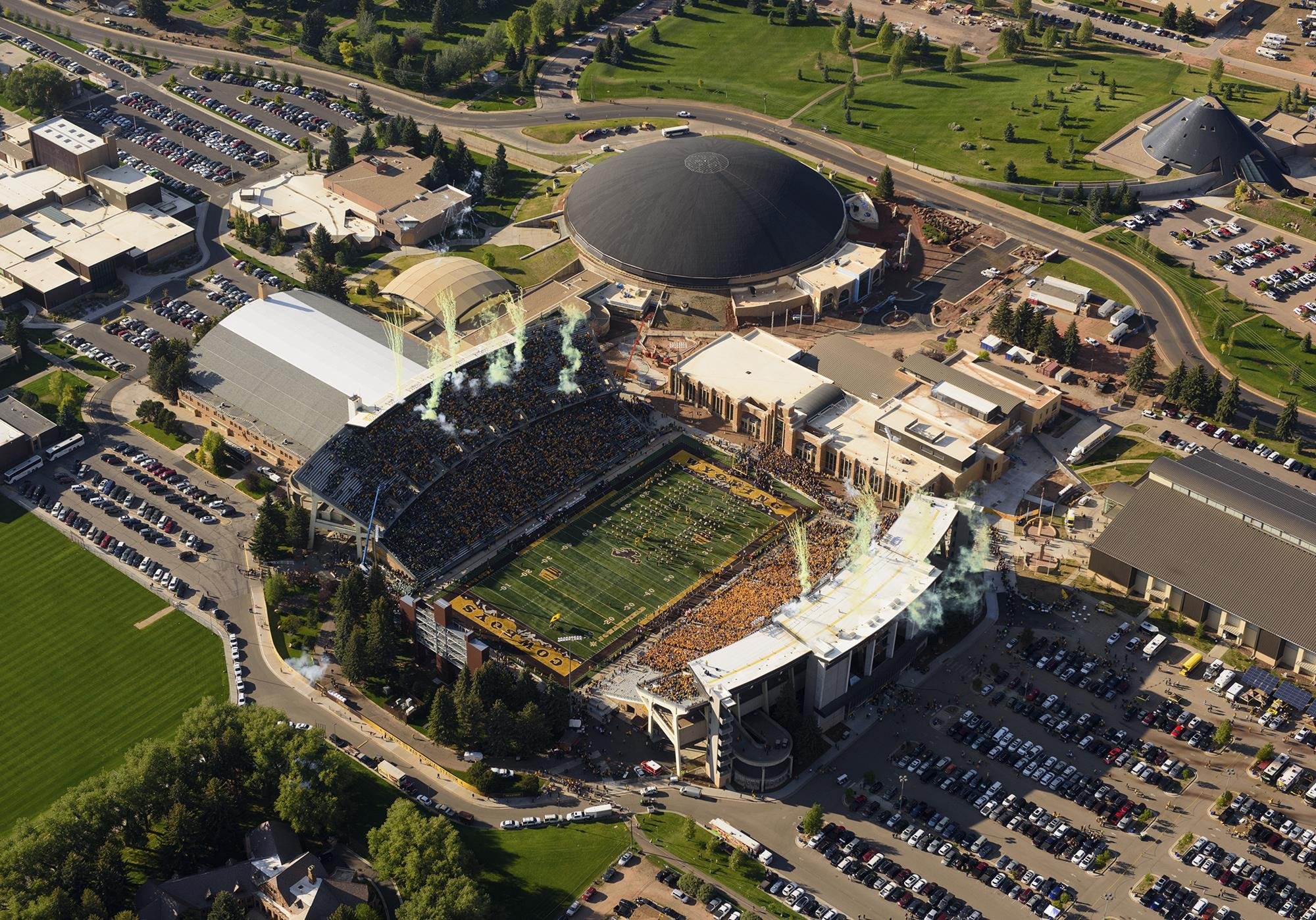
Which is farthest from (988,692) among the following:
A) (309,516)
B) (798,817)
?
(309,516)

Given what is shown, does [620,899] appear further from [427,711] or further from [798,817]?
[427,711]

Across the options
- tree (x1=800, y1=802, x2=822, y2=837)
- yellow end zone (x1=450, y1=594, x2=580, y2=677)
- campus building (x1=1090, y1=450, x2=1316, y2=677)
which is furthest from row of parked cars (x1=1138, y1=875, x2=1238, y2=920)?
yellow end zone (x1=450, y1=594, x2=580, y2=677)

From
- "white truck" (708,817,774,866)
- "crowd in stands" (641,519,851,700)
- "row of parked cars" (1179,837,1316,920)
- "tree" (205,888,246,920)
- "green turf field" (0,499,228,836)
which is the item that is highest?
"crowd in stands" (641,519,851,700)

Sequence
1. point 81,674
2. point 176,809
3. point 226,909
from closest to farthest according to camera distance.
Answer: point 226,909, point 176,809, point 81,674

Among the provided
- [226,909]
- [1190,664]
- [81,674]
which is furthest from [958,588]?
[81,674]

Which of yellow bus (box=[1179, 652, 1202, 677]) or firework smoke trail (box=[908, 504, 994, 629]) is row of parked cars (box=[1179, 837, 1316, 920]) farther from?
firework smoke trail (box=[908, 504, 994, 629])

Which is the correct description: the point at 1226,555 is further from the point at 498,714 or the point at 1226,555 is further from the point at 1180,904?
the point at 498,714
